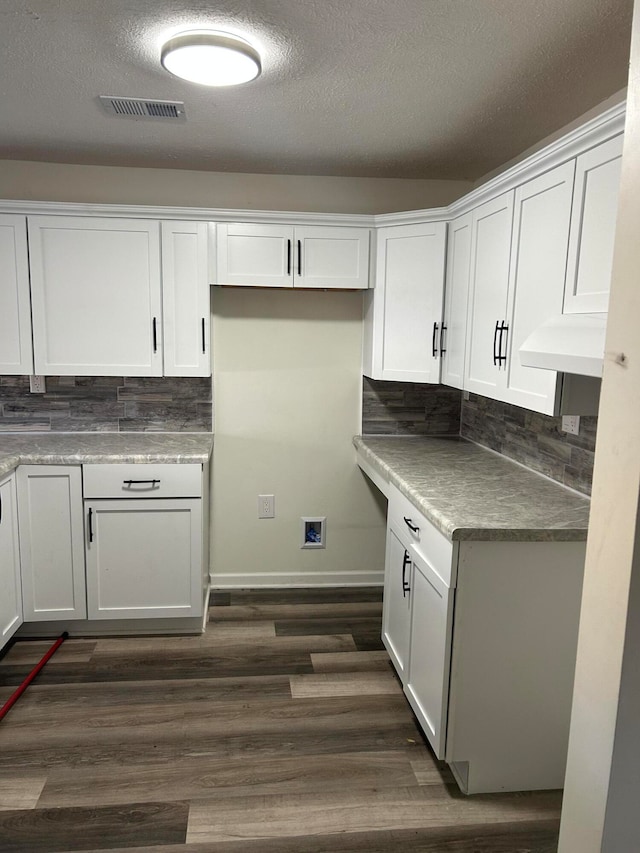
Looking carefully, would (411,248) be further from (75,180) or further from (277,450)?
(75,180)

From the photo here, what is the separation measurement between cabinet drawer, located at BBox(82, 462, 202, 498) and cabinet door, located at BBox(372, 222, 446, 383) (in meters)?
1.10

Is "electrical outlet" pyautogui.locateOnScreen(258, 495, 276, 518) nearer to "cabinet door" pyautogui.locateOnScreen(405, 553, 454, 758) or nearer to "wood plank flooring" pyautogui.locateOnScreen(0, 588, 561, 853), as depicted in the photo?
"wood plank flooring" pyautogui.locateOnScreen(0, 588, 561, 853)

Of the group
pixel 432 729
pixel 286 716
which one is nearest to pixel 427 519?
pixel 432 729

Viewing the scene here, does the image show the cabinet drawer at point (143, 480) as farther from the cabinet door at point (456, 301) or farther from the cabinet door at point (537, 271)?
the cabinet door at point (537, 271)

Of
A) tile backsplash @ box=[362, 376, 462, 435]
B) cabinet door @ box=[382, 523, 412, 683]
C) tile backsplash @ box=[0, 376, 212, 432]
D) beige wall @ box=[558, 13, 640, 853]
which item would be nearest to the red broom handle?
tile backsplash @ box=[0, 376, 212, 432]

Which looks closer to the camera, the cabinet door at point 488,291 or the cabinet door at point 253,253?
the cabinet door at point 488,291

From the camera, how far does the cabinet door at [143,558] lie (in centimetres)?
291

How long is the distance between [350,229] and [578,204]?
58.8 inches

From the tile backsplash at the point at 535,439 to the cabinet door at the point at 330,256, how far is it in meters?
0.96

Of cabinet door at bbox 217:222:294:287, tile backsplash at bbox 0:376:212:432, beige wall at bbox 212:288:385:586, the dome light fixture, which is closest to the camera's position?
the dome light fixture

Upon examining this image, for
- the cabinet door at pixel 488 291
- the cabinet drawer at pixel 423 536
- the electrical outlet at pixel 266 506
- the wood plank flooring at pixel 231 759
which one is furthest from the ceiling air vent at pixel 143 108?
the wood plank flooring at pixel 231 759

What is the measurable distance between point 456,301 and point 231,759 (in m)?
2.10

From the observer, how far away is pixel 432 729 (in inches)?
80.7

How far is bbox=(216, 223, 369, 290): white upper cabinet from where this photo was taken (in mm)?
3084
